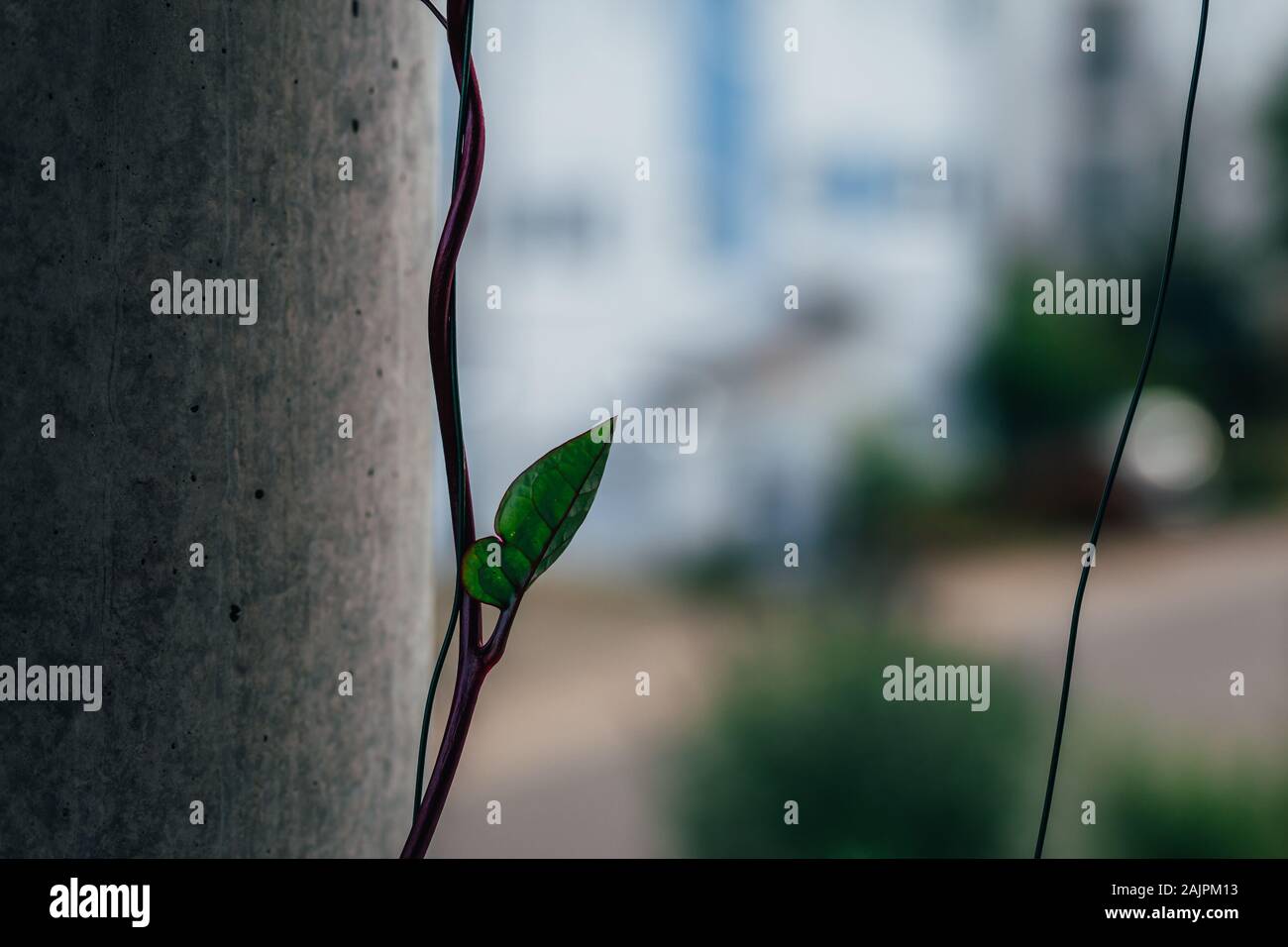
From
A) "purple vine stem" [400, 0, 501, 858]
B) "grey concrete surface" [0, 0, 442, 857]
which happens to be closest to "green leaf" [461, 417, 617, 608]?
"purple vine stem" [400, 0, 501, 858]

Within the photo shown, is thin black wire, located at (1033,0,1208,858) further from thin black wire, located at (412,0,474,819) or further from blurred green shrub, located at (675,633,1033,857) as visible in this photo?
blurred green shrub, located at (675,633,1033,857)

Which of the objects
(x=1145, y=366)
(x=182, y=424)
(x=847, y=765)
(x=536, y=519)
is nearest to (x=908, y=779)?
(x=847, y=765)

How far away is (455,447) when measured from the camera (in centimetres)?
59

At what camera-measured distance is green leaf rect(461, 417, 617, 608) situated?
550 millimetres

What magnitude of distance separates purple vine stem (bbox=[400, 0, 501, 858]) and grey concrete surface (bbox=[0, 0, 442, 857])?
9 cm

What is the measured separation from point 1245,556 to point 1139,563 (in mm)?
1203

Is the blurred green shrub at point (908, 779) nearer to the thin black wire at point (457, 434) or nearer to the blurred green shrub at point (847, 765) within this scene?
the blurred green shrub at point (847, 765)

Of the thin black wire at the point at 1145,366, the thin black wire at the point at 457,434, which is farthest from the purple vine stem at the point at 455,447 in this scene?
the thin black wire at the point at 1145,366

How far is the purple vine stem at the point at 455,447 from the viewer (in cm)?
→ 56

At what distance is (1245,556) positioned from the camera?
24.4 ft

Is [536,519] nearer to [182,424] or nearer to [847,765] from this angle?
[182,424]

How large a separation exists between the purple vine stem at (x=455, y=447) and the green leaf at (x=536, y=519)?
0.02 metres

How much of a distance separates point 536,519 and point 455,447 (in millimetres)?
82
